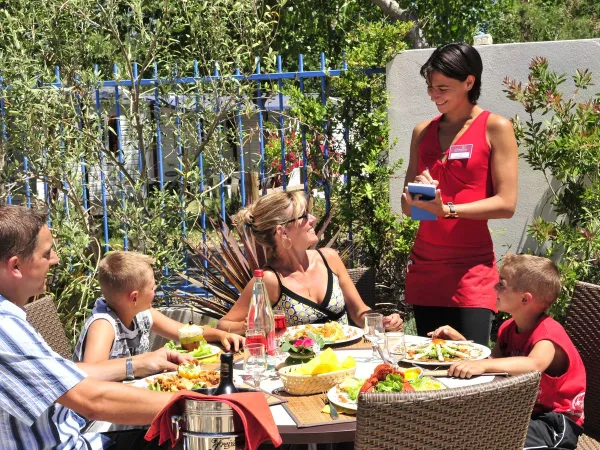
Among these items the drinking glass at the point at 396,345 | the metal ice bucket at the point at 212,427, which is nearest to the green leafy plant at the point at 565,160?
the drinking glass at the point at 396,345

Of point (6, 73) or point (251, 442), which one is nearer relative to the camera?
point (251, 442)

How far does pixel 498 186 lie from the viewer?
390 centimetres

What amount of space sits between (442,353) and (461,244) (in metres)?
0.89

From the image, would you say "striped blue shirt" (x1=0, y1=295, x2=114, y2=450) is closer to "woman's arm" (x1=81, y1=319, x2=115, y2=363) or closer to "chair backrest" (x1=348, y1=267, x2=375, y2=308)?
"woman's arm" (x1=81, y1=319, x2=115, y2=363)

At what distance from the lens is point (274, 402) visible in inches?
110

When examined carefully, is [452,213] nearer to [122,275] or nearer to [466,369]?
[466,369]

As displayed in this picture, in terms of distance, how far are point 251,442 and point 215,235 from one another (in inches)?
167

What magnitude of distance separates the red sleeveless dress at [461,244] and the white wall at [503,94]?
177 cm

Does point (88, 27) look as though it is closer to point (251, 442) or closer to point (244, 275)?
point (244, 275)

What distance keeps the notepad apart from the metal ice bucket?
2.14 meters

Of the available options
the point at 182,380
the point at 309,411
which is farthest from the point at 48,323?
the point at 309,411

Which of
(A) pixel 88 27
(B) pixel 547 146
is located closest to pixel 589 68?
(B) pixel 547 146

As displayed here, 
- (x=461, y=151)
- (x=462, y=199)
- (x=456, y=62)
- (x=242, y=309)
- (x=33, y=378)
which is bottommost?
(x=242, y=309)

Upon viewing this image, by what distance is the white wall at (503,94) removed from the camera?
555cm
